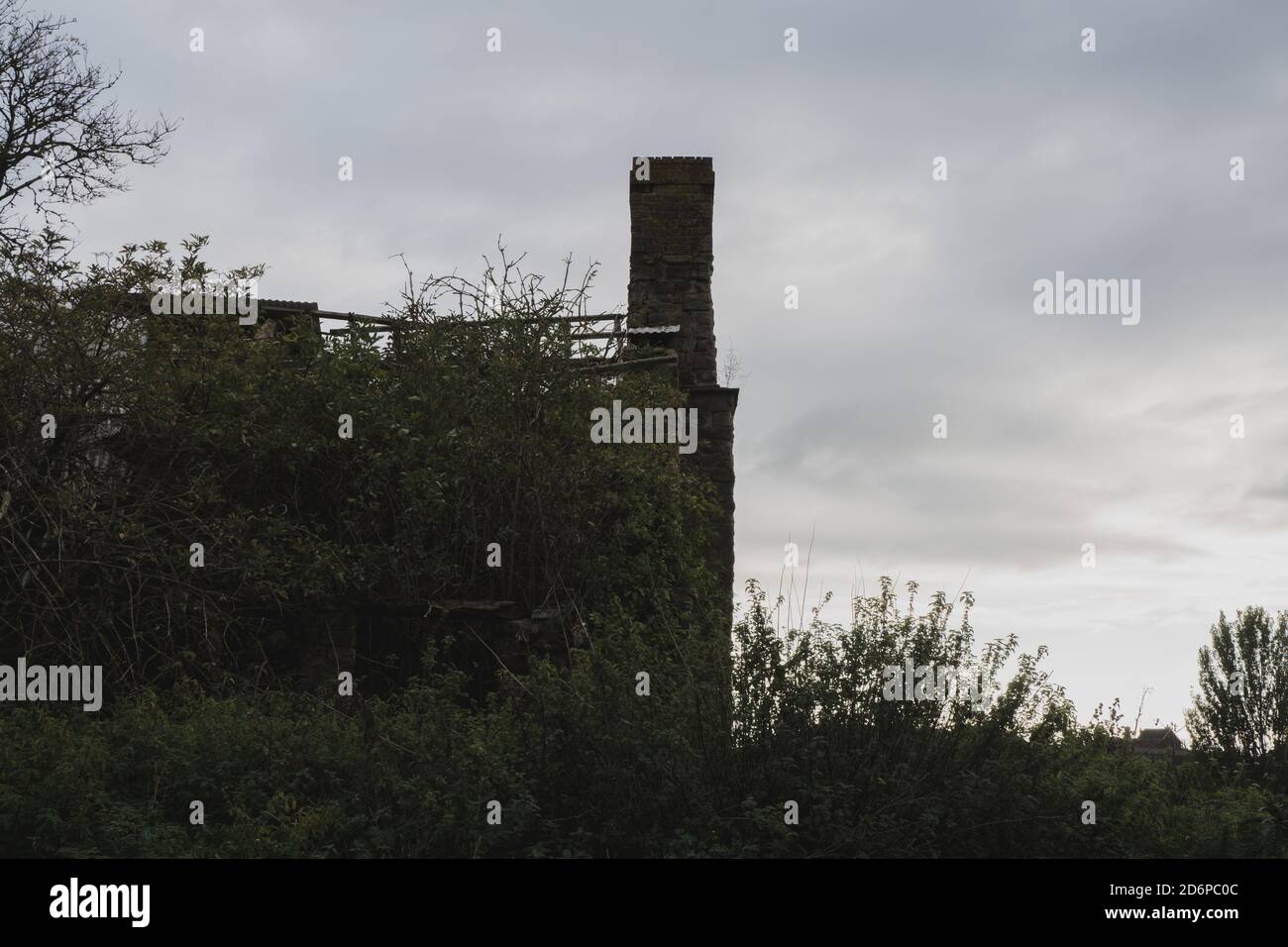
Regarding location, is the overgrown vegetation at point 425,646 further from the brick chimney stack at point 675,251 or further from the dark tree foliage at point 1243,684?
the dark tree foliage at point 1243,684

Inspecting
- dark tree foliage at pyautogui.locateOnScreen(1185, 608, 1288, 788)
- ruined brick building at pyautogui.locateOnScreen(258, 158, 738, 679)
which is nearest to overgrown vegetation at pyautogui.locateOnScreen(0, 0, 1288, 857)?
ruined brick building at pyautogui.locateOnScreen(258, 158, 738, 679)

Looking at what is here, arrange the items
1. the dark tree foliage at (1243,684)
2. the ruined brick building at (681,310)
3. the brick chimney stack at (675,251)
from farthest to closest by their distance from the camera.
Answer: the dark tree foliage at (1243,684) → the brick chimney stack at (675,251) → the ruined brick building at (681,310)

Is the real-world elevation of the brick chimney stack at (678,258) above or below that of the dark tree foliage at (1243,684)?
above

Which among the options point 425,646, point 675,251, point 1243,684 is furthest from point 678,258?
point 1243,684

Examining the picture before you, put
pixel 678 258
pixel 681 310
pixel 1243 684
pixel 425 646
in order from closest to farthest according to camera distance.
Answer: pixel 425 646 < pixel 681 310 < pixel 678 258 < pixel 1243 684

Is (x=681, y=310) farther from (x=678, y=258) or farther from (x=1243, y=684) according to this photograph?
(x=1243, y=684)

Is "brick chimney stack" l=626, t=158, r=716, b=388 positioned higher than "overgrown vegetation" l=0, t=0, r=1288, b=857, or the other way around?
"brick chimney stack" l=626, t=158, r=716, b=388

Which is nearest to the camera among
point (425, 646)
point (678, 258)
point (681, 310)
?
point (425, 646)

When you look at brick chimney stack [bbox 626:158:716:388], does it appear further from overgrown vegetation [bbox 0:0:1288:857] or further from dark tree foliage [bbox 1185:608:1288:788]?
dark tree foliage [bbox 1185:608:1288:788]

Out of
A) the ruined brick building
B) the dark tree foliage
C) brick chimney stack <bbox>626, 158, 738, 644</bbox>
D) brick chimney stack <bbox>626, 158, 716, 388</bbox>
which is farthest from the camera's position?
the dark tree foliage

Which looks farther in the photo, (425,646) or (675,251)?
(675,251)

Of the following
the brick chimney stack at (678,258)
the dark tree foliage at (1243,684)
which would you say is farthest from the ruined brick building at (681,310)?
the dark tree foliage at (1243,684)
